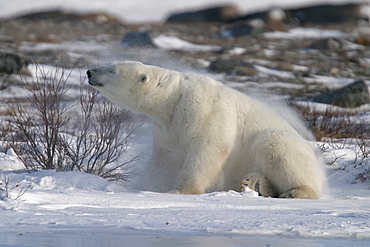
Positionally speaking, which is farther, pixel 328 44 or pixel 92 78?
pixel 328 44

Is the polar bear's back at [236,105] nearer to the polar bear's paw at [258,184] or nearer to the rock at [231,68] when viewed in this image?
the polar bear's paw at [258,184]

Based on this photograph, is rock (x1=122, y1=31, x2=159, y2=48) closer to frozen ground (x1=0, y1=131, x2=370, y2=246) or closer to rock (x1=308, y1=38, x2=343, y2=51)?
rock (x1=308, y1=38, x2=343, y2=51)

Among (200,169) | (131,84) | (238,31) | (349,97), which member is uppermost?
(131,84)

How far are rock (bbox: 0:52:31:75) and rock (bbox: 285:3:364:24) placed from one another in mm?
9973

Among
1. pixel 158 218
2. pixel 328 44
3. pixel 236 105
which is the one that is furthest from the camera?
pixel 328 44

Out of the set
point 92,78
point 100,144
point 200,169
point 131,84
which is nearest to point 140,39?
point 100,144

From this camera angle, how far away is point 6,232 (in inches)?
117

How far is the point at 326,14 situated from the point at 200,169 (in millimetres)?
22748

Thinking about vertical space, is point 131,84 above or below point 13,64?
above

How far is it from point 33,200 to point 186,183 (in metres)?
1.43

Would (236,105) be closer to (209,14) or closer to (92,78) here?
(92,78)

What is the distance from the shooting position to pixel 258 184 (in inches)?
191

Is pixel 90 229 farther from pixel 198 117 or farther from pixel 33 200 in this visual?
pixel 198 117

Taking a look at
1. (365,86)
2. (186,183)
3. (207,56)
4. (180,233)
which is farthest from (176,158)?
(207,56)
